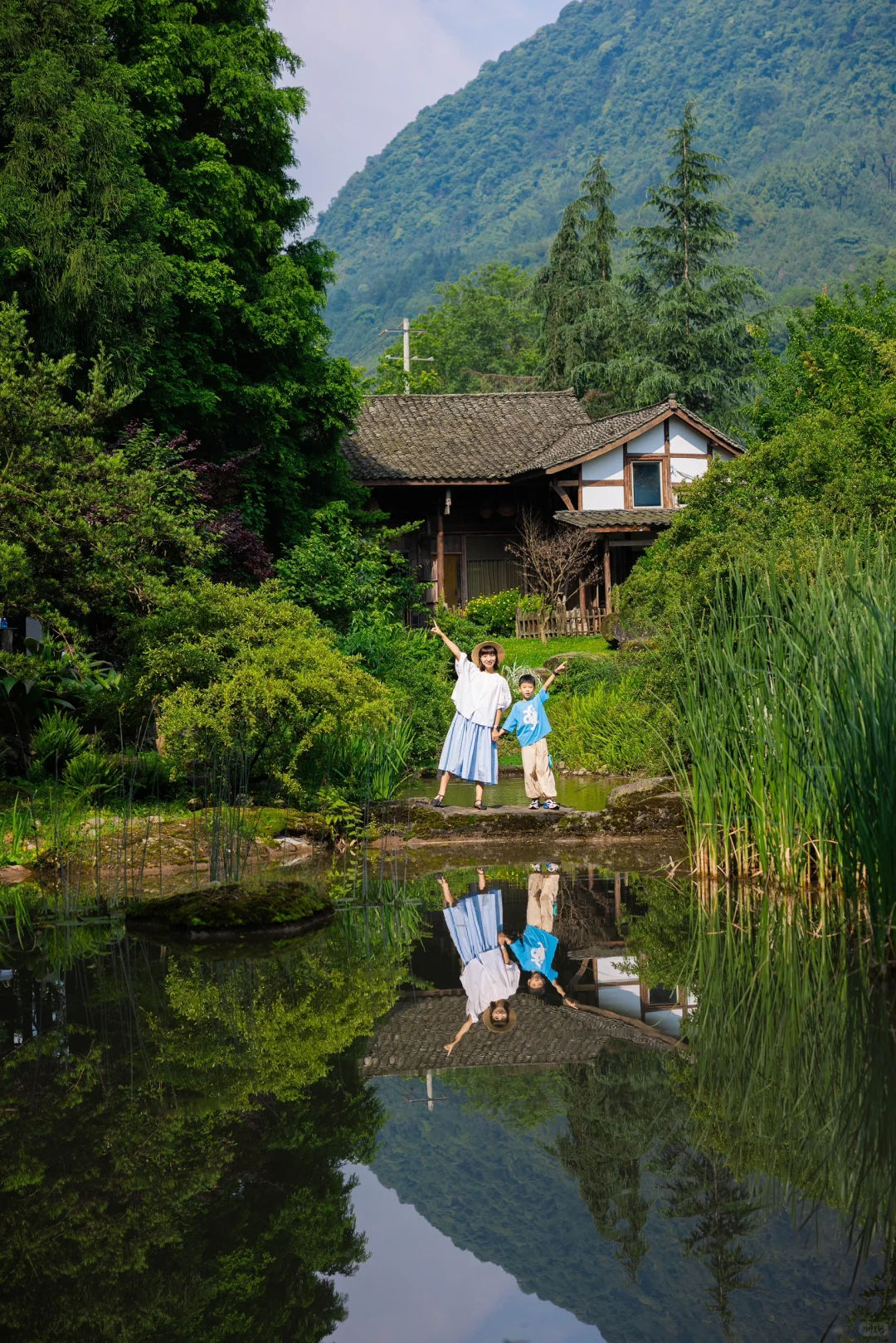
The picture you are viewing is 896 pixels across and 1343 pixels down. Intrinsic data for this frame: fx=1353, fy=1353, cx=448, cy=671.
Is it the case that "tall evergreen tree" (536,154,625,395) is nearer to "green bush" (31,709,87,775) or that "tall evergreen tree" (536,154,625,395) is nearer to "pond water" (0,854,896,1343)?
"green bush" (31,709,87,775)

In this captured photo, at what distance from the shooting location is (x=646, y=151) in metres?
142

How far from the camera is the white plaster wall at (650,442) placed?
98.7ft

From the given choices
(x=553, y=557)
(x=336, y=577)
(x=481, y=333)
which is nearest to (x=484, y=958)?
(x=336, y=577)

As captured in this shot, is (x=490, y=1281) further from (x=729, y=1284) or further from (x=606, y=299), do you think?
(x=606, y=299)

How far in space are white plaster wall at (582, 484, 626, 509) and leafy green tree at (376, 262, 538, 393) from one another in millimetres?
27984

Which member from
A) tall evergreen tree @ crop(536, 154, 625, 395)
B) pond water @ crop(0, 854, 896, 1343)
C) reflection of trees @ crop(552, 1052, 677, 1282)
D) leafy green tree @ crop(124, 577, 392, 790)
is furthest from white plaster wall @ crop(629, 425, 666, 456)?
reflection of trees @ crop(552, 1052, 677, 1282)

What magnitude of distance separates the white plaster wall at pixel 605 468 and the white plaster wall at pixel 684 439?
50.8 inches

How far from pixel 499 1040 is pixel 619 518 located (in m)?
24.3

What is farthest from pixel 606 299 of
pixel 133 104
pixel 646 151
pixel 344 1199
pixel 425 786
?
pixel 646 151

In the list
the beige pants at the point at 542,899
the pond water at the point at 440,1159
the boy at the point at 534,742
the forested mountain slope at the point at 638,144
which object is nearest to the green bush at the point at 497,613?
the boy at the point at 534,742

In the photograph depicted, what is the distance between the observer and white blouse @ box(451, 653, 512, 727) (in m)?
10.9

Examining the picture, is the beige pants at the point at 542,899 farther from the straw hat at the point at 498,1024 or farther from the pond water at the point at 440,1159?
the straw hat at the point at 498,1024

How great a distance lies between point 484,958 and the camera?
651 centimetres

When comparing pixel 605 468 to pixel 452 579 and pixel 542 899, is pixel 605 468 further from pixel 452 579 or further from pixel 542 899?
pixel 542 899
